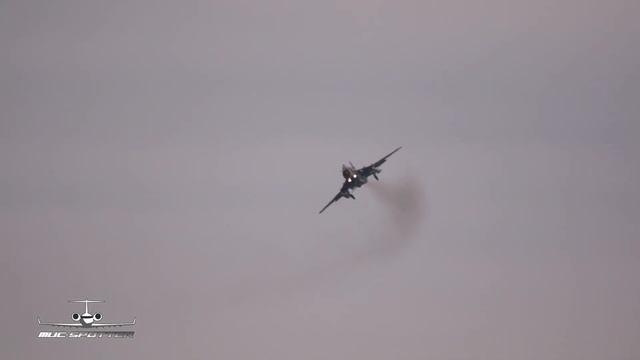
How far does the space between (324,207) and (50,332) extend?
339 inches

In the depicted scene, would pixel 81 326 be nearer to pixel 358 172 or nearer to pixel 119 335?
pixel 119 335

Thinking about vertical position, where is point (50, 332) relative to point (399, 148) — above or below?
below

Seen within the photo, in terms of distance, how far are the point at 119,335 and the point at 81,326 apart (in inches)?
42.8

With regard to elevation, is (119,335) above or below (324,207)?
below

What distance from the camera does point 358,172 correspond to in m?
20.3

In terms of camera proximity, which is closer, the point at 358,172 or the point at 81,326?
the point at 358,172

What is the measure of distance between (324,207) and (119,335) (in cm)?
693

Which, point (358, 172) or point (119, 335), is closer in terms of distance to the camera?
point (358, 172)

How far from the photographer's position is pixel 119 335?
2325cm

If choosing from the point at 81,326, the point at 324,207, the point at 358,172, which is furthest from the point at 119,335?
the point at 358,172

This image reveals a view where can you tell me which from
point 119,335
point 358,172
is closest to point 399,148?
point 358,172

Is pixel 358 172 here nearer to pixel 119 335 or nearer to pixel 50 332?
pixel 119 335

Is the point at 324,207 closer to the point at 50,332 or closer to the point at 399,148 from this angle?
the point at 399,148

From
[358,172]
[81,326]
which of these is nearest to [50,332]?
[81,326]
